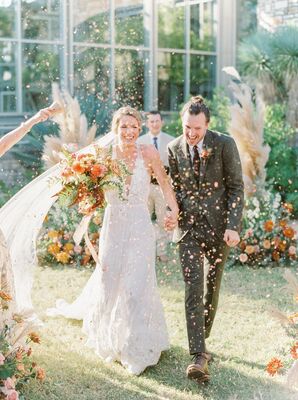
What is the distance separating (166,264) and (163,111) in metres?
4.57

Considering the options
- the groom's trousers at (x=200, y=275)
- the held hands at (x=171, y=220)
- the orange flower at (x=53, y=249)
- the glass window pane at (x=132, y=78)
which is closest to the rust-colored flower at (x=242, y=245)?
the orange flower at (x=53, y=249)

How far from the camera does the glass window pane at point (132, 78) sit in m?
11.8

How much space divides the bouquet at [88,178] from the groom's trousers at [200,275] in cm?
62

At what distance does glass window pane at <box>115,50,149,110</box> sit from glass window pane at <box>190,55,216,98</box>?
40.9 inches

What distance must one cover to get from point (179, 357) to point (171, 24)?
27.0 feet

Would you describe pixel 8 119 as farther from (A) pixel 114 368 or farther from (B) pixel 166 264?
(A) pixel 114 368

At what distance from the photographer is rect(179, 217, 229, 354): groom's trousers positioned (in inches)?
196

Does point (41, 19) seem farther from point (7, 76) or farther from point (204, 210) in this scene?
point (204, 210)

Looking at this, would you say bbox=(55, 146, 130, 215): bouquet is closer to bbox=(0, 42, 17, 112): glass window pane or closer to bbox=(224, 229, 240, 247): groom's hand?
bbox=(224, 229, 240, 247): groom's hand

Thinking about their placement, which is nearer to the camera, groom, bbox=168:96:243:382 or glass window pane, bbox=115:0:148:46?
groom, bbox=168:96:243:382

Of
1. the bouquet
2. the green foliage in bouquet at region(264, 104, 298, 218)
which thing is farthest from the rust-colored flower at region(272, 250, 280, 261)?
the bouquet

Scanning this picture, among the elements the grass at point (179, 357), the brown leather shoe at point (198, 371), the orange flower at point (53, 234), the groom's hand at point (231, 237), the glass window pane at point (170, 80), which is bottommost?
the grass at point (179, 357)

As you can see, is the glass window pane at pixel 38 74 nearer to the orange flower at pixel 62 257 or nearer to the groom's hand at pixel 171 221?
the orange flower at pixel 62 257

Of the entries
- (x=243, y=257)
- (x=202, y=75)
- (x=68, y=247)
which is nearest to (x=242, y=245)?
(x=243, y=257)
